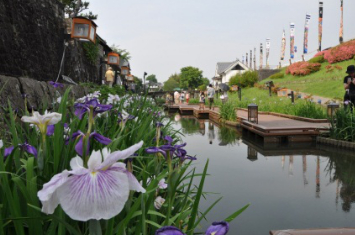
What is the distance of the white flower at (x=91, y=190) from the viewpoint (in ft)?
2.03

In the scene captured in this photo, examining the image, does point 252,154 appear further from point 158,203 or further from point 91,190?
point 91,190

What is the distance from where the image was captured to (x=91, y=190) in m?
0.64

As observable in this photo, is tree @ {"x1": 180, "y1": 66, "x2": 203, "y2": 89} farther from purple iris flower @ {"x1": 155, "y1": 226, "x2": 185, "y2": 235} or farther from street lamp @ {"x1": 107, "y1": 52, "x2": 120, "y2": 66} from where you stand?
purple iris flower @ {"x1": 155, "y1": 226, "x2": 185, "y2": 235}

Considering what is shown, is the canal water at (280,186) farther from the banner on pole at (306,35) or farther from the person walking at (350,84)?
the banner on pole at (306,35)

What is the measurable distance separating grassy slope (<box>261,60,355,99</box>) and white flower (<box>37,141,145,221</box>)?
23629mm

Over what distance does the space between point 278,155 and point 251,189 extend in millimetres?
2716

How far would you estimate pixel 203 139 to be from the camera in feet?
31.4

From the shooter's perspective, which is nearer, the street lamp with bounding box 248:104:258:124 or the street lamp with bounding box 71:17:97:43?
the street lamp with bounding box 71:17:97:43

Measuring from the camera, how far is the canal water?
345cm

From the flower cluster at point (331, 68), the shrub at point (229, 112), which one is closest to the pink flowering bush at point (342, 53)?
the flower cluster at point (331, 68)

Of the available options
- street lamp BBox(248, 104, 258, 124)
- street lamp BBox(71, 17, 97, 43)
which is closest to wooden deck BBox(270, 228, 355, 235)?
street lamp BBox(248, 104, 258, 124)

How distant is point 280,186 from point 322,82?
84.6 feet

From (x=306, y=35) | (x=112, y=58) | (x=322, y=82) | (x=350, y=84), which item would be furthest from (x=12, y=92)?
(x=306, y=35)

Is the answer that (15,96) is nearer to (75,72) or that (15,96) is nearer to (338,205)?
(338,205)
